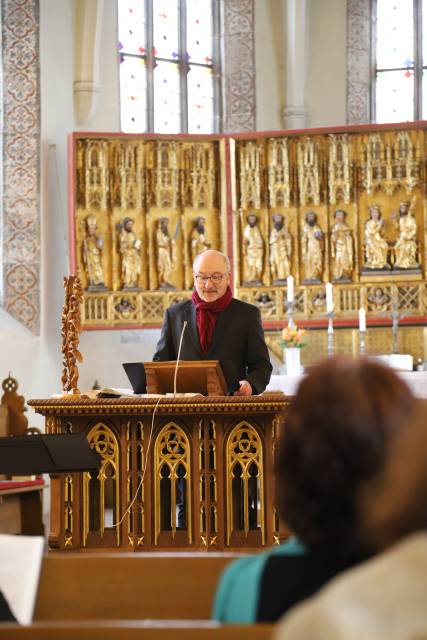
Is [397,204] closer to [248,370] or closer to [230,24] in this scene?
[230,24]

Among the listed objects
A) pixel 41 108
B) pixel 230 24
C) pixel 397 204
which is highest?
pixel 230 24

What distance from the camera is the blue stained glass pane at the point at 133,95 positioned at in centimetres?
1382

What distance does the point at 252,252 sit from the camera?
11672 millimetres

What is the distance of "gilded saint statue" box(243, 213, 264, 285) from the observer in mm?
11648

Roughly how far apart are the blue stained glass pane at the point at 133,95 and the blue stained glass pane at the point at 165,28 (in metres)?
0.41

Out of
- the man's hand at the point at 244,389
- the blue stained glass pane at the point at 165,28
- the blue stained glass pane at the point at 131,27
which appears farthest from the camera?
the blue stained glass pane at the point at 165,28

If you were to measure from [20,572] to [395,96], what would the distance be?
1314 cm

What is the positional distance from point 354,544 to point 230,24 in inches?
522

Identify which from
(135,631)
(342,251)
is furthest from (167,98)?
(135,631)

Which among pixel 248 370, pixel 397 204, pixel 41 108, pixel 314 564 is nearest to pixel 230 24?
pixel 41 108

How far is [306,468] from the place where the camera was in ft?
5.20

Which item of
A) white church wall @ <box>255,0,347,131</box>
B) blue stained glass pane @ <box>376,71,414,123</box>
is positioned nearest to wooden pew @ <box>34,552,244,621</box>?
white church wall @ <box>255,0,347,131</box>

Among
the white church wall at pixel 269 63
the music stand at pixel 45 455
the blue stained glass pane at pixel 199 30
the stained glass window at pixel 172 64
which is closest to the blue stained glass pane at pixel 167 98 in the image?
the stained glass window at pixel 172 64

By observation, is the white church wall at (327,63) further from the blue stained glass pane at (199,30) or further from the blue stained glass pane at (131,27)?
the blue stained glass pane at (131,27)
